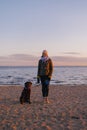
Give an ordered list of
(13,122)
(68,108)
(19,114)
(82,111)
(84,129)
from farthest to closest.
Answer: (68,108) < (82,111) < (19,114) < (13,122) < (84,129)

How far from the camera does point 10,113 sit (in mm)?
9008

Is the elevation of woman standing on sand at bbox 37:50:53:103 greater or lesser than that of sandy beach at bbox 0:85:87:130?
greater

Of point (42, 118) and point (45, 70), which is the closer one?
point (42, 118)

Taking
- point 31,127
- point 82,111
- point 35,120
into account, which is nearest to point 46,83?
point 82,111

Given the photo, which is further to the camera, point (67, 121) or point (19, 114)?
point (19, 114)

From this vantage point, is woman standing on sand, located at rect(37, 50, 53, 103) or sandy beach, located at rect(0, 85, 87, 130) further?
woman standing on sand, located at rect(37, 50, 53, 103)

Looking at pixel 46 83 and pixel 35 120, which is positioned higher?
pixel 46 83

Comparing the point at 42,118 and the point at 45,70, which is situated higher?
the point at 45,70

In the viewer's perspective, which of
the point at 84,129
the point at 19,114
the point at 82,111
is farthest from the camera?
the point at 82,111

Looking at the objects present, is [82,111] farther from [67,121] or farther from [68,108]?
[67,121]

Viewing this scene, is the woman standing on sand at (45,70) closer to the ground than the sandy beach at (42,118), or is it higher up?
higher up

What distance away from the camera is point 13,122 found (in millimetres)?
7652

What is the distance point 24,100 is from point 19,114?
7.48 ft

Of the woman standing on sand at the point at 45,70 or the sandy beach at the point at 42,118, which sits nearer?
the sandy beach at the point at 42,118
